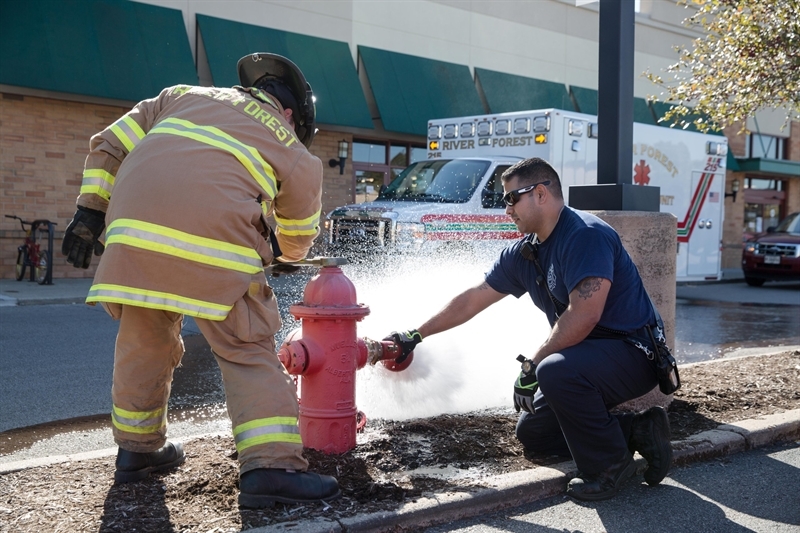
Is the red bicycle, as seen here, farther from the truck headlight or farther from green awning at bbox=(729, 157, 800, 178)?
green awning at bbox=(729, 157, 800, 178)

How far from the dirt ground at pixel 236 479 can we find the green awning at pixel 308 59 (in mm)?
11279

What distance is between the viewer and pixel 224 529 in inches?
112

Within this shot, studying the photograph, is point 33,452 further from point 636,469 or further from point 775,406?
point 775,406

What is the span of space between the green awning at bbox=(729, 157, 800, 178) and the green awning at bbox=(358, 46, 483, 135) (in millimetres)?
9492

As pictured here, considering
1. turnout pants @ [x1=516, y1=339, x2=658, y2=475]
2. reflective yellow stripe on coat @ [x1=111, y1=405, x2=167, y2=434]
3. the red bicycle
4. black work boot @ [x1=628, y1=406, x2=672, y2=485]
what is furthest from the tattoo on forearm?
the red bicycle

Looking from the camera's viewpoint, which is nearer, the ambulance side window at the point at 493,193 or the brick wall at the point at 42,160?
the ambulance side window at the point at 493,193

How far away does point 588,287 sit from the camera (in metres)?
3.54

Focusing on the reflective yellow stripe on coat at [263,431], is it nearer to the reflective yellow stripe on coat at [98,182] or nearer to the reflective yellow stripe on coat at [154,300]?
the reflective yellow stripe on coat at [154,300]

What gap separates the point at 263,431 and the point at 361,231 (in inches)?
298

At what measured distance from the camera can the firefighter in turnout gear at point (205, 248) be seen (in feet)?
9.34

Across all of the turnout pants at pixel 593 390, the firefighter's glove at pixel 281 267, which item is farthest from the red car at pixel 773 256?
the firefighter's glove at pixel 281 267

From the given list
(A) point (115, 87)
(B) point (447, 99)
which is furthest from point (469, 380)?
(B) point (447, 99)

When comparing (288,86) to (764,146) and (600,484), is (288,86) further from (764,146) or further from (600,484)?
(764,146)

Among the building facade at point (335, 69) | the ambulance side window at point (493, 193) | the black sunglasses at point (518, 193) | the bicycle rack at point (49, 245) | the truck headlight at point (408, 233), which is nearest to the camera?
the black sunglasses at point (518, 193)
